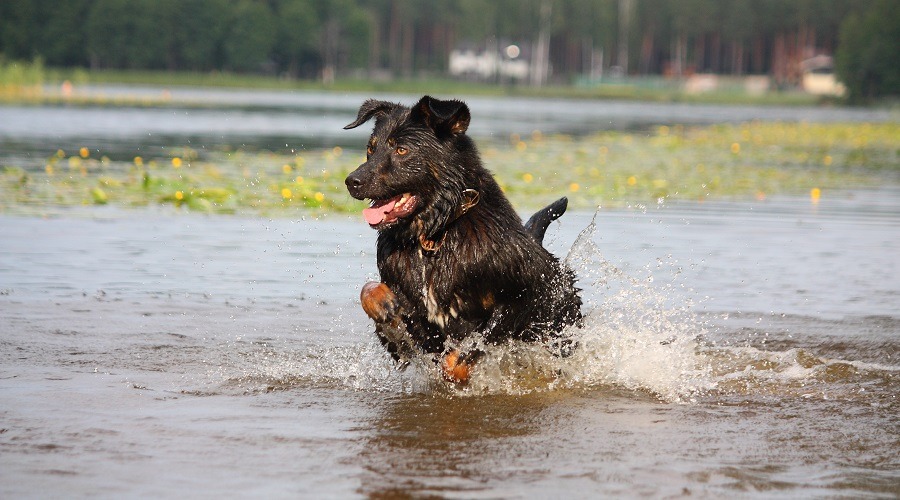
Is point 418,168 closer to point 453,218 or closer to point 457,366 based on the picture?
point 453,218

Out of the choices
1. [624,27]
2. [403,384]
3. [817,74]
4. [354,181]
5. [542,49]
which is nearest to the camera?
[354,181]

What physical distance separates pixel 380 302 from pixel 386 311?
0.06 metres

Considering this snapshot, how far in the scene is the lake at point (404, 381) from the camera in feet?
16.4

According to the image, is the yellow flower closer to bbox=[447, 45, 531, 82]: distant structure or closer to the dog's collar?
the dog's collar

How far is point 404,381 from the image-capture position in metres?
7.02

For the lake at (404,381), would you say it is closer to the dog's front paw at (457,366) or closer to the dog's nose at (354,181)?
the dog's front paw at (457,366)

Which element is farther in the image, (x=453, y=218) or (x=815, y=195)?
(x=815, y=195)

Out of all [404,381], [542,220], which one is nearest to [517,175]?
[542,220]

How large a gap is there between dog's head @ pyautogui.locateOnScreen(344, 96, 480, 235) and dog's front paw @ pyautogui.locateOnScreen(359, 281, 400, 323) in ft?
1.09

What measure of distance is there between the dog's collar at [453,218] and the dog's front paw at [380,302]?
0.32m

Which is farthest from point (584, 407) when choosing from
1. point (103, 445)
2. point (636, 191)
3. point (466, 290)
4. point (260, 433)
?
point (636, 191)

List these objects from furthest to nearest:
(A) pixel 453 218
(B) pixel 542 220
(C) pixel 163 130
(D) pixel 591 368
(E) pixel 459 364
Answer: (C) pixel 163 130, (B) pixel 542 220, (D) pixel 591 368, (E) pixel 459 364, (A) pixel 453 218

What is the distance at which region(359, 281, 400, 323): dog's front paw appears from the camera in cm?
635

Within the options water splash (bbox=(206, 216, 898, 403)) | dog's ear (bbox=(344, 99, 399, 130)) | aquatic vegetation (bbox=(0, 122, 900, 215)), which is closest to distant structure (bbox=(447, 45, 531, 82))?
aquatic vegetation (bbox=(0, 122, 900, 215))
